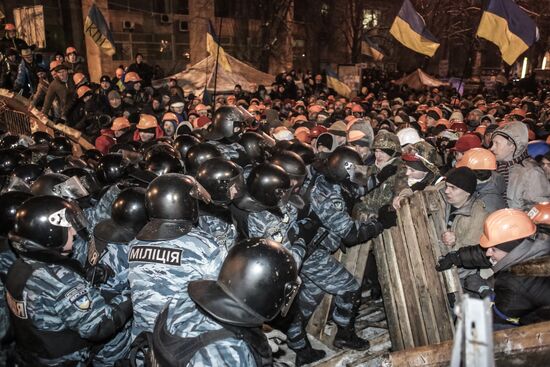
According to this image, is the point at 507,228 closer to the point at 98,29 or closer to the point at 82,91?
the point at 82,91

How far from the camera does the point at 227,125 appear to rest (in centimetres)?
728

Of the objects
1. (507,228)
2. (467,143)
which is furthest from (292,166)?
(467,143)

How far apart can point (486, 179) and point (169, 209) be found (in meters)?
3.60

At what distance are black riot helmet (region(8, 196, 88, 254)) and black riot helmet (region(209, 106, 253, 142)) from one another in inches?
167

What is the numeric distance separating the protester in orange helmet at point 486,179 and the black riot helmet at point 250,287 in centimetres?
315

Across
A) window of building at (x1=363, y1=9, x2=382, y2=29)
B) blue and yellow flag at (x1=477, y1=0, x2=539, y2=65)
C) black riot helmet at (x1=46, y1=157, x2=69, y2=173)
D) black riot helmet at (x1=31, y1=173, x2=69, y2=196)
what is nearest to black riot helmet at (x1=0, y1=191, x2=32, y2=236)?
black riot helmet at (x1=31, y1=173, x2=69, y2=196)

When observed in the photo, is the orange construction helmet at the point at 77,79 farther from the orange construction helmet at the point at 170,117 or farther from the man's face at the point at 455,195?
the man's face at the point at 455,195

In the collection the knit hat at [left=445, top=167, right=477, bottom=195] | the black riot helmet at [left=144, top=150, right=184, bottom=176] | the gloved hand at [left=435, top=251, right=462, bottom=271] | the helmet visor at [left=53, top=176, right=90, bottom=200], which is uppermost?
the knit hat at [left=445, top=167, right=477, bottom=195]

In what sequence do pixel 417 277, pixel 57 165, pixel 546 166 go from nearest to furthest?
pixel 417 277 → pixel 546 166 → pixel 57 165

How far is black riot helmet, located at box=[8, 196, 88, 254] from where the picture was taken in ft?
9.96

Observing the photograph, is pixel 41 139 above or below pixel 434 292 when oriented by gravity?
above

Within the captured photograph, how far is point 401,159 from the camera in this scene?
18.4 ft

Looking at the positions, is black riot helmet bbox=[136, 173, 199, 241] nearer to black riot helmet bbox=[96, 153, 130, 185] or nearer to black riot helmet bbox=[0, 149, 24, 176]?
black riot helmet bbox=[96, 153, 130, 185]

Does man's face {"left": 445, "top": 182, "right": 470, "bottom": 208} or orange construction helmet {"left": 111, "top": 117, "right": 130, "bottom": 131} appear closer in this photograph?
man's face {"left": 445, "top": 182, "right": 470, "bottom": 208}
